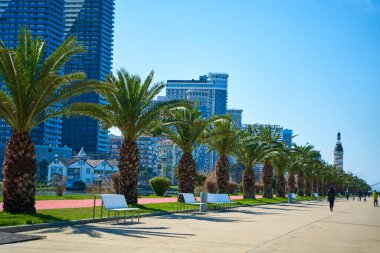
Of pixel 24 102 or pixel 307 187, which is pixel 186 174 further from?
pixel 307 187

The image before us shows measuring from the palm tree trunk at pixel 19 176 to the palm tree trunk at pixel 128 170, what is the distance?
8.16 meters

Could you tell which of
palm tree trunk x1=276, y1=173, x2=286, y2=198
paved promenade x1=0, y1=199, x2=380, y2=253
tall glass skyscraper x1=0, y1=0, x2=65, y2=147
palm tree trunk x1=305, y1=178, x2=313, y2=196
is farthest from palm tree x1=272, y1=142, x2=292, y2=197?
tall glass skyscraper x1=0, y1=0, x2=65, y2=147

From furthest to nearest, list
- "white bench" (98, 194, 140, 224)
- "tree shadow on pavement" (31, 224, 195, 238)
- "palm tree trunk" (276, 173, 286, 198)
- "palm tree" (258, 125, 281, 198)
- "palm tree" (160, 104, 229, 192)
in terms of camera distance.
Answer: "palm tree trunk" (276, 173, 286, 198), "palm tree" (258, 125, 281, 198), "palm tree" (160, 104, 229, 192), "white bench" (98, 194, 140, 224), "tree shadow on pavement" (31, 224, 195, 238)

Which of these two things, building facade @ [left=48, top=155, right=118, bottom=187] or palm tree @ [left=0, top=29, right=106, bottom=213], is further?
building facade @ [left=48, top=155, right=118, bottom=187]

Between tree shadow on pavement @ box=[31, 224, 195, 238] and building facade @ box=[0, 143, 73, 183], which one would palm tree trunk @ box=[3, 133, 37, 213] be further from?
building facade @ box=[0, 143, 73, 183]

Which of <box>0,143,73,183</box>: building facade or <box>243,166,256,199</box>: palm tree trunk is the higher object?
<box>0,143,73,183</box>: building facade

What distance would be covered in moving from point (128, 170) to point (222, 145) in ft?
45.9

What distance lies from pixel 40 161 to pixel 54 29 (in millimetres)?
59433

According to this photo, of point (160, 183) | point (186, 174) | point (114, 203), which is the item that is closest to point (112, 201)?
point (114, 203)

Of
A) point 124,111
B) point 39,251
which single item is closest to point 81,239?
point 39,251

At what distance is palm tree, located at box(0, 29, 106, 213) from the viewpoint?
17.5 m

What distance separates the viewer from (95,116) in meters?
22.1

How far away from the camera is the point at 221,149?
39156 millimetres

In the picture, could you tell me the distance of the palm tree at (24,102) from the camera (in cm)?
1747
